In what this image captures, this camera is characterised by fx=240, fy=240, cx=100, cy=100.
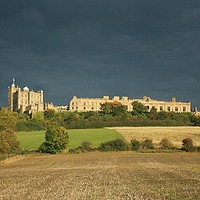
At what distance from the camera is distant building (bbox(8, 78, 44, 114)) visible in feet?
398

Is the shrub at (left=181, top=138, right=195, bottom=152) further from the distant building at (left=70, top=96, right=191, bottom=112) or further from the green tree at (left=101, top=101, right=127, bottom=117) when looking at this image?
the distant building at (left=70, top=96, right=191, bottom=112)

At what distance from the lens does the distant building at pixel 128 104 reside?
129m

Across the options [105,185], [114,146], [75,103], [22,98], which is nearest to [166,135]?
[114,146]

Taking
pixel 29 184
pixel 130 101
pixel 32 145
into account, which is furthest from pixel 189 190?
pixel 130 101

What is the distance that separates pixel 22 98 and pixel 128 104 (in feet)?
186

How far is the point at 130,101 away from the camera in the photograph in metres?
133

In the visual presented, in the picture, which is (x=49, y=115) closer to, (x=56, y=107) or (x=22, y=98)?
(x=56, y=107)

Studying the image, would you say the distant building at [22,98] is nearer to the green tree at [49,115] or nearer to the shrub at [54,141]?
the green tree at [49,115]

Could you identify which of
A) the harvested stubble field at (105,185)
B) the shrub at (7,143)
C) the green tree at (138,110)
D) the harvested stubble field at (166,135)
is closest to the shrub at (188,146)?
the harvested stubble field at (166,135)

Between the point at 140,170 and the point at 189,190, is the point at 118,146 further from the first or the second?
the point at 189,190

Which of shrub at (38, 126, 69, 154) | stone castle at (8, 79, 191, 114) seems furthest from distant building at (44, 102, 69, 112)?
shrub at (38, 126, 69, 154)

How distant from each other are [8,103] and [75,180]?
124618 millimetres

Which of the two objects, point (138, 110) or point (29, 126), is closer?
point (29, 126)

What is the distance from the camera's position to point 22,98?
417ft
